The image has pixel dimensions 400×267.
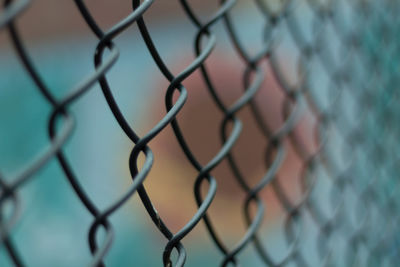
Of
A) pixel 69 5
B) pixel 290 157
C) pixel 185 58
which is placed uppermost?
pixel 69 5

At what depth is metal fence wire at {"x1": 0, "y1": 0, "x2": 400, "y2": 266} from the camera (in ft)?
1.01

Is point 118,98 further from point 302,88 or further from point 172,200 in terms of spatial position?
point 302,88

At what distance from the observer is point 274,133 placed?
1099 millimetres

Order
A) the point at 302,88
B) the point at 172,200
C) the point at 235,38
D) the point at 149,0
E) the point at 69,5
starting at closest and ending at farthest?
the point at 149,0 → the point at 235,38 → the point at 302,88 → the point at 172,200 → the point at 69,5

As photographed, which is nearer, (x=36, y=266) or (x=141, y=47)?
(x=36, y=266)

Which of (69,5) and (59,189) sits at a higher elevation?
(69,5)

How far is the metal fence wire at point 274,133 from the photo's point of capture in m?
0.31

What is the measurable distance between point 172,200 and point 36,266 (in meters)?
0.95

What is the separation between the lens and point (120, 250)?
117 inches

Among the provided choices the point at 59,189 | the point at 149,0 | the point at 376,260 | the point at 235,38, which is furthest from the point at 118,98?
the point at 149,0

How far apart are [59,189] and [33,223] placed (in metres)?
0.25

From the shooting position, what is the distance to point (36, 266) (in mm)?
2938

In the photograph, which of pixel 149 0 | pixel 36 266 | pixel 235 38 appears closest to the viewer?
pixel 149 0

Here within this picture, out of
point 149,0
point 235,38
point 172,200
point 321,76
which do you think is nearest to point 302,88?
point 235,38
